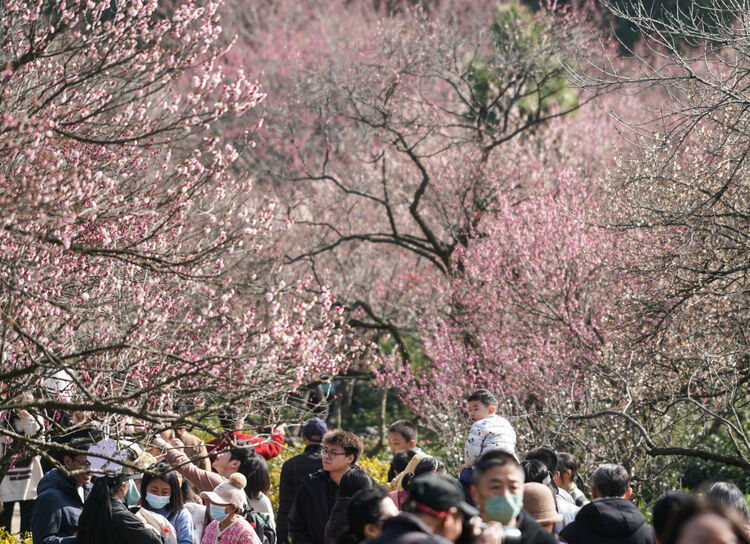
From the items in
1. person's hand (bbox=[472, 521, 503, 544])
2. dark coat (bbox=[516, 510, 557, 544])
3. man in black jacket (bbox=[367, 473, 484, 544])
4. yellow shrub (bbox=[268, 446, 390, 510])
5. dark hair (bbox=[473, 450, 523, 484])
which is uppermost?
man in black jacket (bbox=[367, 473, 484, 544])

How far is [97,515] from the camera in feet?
18.3

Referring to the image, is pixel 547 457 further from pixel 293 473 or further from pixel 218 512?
pixel 218 512

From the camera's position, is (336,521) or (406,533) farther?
(336,521)

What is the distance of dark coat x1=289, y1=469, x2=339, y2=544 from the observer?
20.1ft

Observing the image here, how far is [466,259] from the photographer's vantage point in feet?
47.8

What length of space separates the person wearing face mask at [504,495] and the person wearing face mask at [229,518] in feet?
7.63

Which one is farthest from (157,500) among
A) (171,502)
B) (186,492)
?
(186,492)

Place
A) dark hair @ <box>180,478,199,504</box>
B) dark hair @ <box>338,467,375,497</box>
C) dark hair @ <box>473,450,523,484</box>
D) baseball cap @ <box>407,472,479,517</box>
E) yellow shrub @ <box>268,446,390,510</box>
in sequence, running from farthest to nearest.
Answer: yellow shrub @ <box>268,446,390,510</box>
dark hair @ <box>180,478,199,504</box>
dark hair @ <box>338,467,375,497</box>
dark hair @ <box>473,450,523,484</box>
baseball cap @ <box>407,472,479,517</box>

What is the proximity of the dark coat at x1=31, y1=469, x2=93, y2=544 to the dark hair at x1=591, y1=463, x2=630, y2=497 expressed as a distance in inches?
141

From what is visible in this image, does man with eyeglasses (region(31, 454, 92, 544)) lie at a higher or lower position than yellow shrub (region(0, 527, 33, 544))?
higher

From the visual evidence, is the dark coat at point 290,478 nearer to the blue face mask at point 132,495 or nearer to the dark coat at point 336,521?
the blue face mask at point 132,495

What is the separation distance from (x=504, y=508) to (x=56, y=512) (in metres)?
3.68

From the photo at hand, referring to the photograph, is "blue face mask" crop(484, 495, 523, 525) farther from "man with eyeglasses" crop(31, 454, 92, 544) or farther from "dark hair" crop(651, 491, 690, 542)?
"man with eyeglasses" crop(31, 454, 92, 544)

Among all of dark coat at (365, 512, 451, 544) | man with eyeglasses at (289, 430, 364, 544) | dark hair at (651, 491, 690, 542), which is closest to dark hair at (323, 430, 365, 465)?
man with eyeglasses at (289, 430, 364, 544)
